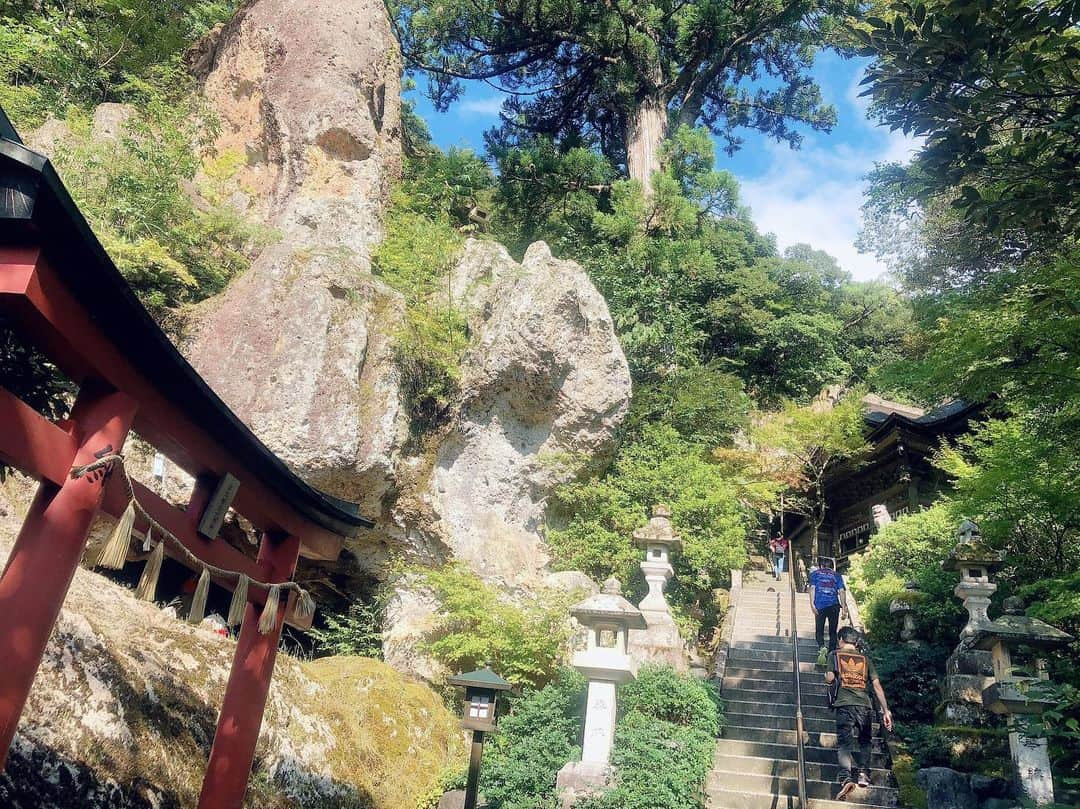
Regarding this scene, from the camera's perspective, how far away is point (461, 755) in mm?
8805

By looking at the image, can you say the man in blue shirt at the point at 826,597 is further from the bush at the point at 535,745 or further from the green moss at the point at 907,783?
the bush at the point at 535,745

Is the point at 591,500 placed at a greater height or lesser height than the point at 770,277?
lesser

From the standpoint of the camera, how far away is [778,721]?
892cm

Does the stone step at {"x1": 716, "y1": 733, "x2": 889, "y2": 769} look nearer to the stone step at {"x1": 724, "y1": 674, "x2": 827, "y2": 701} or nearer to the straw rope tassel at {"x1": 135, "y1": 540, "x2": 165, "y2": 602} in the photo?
the stone step at {"x1": 724, "y1": 674, "x2": 827, "y2": 701}

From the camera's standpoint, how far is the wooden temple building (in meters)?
16.5

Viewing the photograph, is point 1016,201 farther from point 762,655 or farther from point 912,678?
point 762,655

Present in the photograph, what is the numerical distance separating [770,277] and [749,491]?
341 inches

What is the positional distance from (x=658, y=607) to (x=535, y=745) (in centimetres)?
335

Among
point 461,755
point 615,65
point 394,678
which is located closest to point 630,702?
point 461,755

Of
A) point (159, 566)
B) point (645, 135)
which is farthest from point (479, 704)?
point (645, 135)

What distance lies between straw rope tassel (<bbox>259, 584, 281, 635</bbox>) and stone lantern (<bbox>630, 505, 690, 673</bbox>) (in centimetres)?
535

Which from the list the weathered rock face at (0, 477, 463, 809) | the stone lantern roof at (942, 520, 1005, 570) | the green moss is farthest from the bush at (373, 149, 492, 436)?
the green moss

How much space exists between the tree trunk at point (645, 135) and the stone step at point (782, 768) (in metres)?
15.0

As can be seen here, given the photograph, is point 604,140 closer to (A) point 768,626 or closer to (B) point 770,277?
(B) point 770,277
